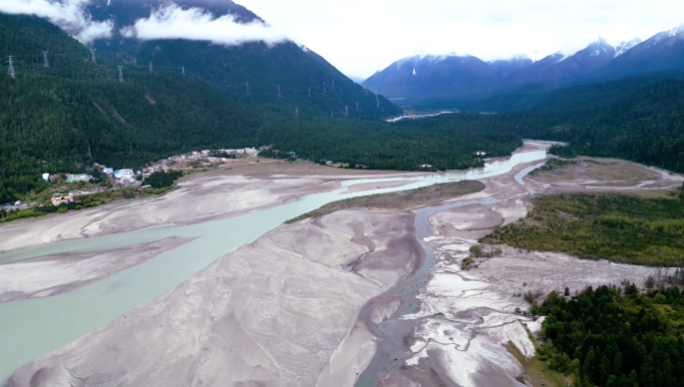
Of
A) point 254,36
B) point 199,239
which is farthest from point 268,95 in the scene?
point 199,239

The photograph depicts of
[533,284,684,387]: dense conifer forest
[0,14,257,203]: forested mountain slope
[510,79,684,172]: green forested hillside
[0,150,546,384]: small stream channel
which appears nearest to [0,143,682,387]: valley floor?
[0,150,546,384]: small stream channel

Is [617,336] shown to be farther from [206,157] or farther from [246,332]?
[206,157]

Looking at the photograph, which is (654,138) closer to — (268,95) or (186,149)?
(186,149)

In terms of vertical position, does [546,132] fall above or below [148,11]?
below

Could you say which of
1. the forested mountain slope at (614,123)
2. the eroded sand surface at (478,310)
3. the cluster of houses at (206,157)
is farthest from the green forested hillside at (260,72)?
the eroded sand surface at (478,310)

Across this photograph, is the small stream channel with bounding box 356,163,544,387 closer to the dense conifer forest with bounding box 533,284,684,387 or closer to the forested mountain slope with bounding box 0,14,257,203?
the dense conifer forest with bounding box 533,284,684,387

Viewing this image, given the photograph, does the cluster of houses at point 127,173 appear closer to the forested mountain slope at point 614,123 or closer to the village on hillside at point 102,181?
the village on hillside at point 102,181
